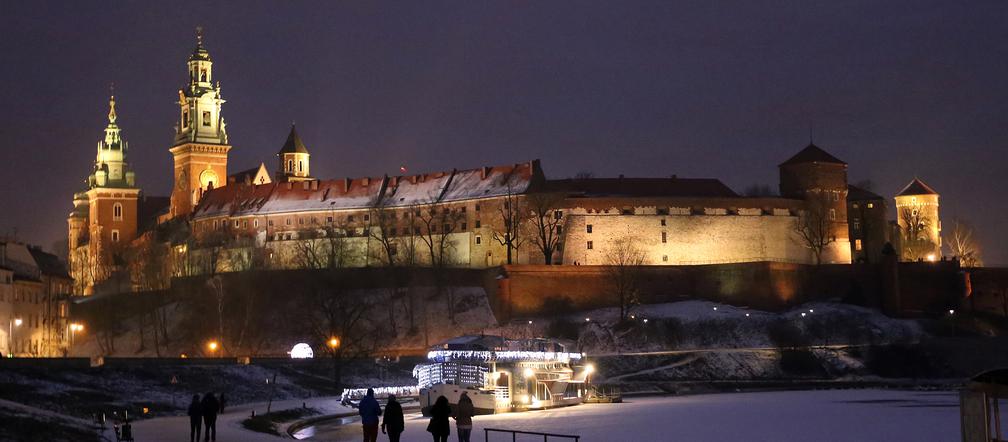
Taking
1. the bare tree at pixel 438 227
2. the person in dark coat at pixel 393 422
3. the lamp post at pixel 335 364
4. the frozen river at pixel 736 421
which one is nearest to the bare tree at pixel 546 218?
the bare tree at pixel 438 227

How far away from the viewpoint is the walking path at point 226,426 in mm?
36062

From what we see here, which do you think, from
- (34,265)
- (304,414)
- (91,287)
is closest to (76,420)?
(304,414)

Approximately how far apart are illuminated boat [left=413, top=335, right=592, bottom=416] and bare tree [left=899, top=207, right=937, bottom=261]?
2797 inches

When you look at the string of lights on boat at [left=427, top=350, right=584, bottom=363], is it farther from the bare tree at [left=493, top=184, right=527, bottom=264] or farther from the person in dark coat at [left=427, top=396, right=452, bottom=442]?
the bare tree at [left=493, top=184, right=527, bottom=264]

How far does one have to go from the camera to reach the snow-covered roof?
110000mm

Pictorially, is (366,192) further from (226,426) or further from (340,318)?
(226,426)

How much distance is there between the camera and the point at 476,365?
5322 cm

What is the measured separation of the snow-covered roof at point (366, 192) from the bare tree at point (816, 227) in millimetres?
19148

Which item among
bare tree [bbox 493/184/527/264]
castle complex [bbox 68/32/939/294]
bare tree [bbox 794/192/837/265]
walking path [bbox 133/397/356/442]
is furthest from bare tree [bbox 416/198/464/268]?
walking path [bbox 133/397/356/442]

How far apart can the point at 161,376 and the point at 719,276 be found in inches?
1973

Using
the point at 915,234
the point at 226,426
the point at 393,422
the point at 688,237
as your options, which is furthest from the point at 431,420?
the point at 915,234

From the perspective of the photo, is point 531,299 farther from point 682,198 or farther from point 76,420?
point 76,420

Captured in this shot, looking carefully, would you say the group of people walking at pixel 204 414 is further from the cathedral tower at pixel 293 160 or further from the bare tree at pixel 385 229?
the cathedral tower at pixel 293 160

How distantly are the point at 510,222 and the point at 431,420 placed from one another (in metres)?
72.4
